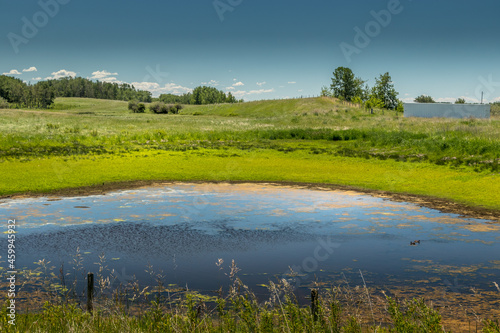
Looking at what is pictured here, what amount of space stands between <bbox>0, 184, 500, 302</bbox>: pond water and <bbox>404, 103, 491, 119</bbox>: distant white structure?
86738 mm

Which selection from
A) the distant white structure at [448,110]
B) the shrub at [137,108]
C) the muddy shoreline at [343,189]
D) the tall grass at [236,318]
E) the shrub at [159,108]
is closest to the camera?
the tall grass at [236,318]

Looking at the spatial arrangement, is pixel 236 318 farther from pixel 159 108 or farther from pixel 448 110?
pixel 159 108

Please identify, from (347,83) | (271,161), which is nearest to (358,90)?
(347,83)

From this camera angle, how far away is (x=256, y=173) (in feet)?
103

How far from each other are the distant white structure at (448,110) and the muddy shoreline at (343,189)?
3211 inches

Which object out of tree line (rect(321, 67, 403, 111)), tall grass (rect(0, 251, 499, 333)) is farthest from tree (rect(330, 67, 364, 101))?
tall grass (rect(0, 251, 499, 333))

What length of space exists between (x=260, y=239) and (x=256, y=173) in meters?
15.9

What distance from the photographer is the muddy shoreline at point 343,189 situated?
2020 centimetres

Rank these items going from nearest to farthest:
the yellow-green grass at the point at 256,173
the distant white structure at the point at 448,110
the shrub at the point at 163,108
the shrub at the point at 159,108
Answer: the yellow-green grass at the point at 256,173 → the distant white structure at the point at 448,110 → the shrub at the point at 159,108 → the shrub at the point at 163,108

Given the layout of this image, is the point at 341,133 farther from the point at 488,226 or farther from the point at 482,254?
the point at 482,254

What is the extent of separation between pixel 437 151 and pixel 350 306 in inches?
1236

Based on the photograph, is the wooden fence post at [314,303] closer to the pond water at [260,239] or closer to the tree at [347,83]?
the pond water at [260,239]

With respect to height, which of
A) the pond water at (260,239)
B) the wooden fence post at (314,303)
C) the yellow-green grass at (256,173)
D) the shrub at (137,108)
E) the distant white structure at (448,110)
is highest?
the shrub at (137,108)

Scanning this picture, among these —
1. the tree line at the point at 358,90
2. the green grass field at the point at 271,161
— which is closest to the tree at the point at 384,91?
the tree line at the point at 358,90
